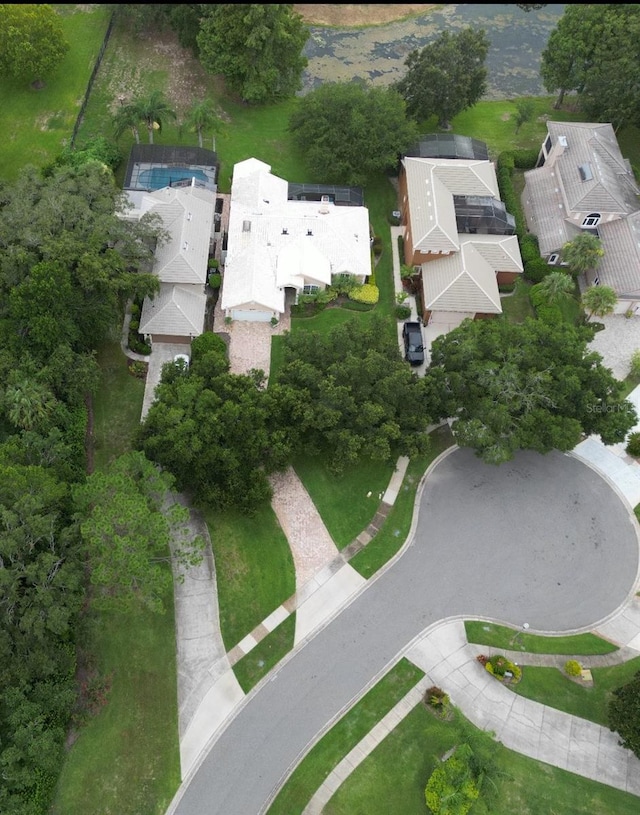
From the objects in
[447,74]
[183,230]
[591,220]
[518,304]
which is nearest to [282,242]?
[183,230]

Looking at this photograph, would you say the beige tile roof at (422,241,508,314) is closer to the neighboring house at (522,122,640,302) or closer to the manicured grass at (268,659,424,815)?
the neighboring house at (522,122,640,302)

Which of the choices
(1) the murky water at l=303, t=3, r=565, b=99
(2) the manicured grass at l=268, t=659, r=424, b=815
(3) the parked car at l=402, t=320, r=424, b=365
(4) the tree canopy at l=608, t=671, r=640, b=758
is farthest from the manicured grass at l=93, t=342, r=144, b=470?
(1) the murky water at l=303, t=3, r=565, b=99

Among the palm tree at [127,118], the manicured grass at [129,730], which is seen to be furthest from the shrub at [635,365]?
the palm tree at [127,118]

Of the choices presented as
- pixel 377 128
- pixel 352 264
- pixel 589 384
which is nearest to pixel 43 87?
pixel 377 128

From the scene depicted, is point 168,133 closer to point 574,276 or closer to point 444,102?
point 444,102

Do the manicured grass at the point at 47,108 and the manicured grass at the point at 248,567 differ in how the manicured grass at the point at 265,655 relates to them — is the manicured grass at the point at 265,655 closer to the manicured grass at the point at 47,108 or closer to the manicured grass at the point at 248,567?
the manicured grass at the point at 248,567

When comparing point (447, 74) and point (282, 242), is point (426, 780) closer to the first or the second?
point (282, 242)
